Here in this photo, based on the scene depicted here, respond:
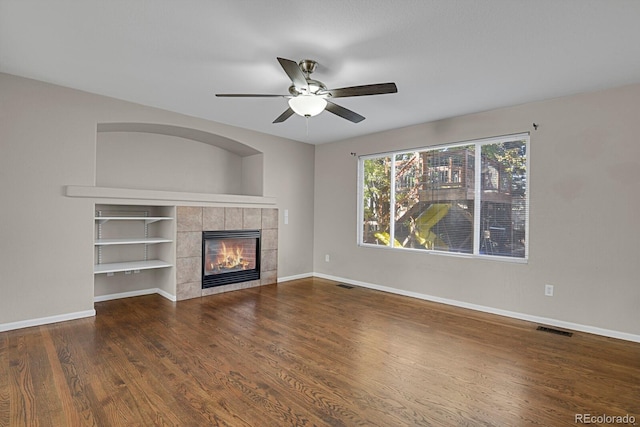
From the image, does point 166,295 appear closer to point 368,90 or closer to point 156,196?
point 156,196

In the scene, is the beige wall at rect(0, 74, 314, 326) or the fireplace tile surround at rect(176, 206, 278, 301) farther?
the fireplace tile surround at rect(176, 206, 278, 301)

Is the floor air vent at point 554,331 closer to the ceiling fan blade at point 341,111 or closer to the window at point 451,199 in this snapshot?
the window at point 451,199

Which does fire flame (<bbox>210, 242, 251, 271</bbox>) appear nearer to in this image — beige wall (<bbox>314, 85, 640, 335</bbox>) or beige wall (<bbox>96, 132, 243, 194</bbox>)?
beige wall (<bbox>96, 132, 243, 194</bbox>)

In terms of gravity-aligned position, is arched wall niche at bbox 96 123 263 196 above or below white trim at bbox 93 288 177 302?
above

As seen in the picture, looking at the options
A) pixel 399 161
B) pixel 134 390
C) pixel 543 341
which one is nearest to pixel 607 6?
pixel 543 341

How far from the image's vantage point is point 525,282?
12.9 feet

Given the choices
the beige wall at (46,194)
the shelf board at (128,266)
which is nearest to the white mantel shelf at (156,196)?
the beige wall at (46,194)

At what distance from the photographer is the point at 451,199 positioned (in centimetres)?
462

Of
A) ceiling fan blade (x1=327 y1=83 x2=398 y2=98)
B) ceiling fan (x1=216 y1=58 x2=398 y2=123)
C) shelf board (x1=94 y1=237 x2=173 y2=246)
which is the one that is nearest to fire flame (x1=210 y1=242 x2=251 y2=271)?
shelf board (x1=94 y1=237 x2=173 y2=246)

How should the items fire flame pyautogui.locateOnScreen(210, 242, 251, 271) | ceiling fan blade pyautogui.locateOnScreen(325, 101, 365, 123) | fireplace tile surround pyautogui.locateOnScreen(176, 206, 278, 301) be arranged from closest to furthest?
ceiling fan blade pyautogui.locateOnScreen(325, 101, 365, 123) < fireplace tile surround pyautogui.locateOnScreen(176, 206, 278, 301) < fire flame pyautogui.locateOnScreen(210, 242, 251, 271)

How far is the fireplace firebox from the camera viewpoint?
16.4 feet

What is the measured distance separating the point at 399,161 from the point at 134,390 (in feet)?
14.6

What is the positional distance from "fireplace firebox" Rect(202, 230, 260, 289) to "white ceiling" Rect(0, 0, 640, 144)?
83.9 inches

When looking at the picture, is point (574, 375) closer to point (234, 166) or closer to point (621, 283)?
point (621, 283)
